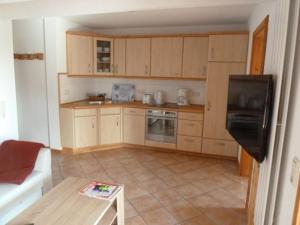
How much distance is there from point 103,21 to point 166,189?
10.0 feet

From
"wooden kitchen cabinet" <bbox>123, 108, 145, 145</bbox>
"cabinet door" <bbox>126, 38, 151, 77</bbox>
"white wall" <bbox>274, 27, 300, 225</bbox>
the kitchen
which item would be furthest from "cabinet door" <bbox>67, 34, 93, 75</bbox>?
"white wall" <bbox>274, 27, 300, 225</bbox>

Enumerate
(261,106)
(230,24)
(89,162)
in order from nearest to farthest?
(261,106), (89,162), (230,24)

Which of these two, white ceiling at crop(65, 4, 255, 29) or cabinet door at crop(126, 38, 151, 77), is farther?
cabinet door at crop(126, 38, 151, 77)

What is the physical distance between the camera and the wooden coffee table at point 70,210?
1593 millimetres

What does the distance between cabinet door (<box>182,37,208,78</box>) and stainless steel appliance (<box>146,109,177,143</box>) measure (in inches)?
32.2

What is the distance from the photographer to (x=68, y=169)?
3576 millimetres

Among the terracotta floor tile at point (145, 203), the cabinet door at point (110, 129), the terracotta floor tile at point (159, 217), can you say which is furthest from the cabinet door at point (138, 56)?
the terracotta floor tile at point (159, 217)

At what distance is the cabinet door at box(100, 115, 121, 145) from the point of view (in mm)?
4371

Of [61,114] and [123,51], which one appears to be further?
[123,51]

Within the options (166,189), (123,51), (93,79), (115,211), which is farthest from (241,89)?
(93,79)

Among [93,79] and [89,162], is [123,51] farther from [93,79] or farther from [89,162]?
[89,162]

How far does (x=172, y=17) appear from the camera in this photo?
3.73 metres

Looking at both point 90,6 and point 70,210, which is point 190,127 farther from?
point 70,210

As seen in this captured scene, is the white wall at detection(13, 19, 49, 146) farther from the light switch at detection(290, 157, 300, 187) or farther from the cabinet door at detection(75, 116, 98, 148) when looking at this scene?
the light switch at detection(290, 157, 300, 187)
